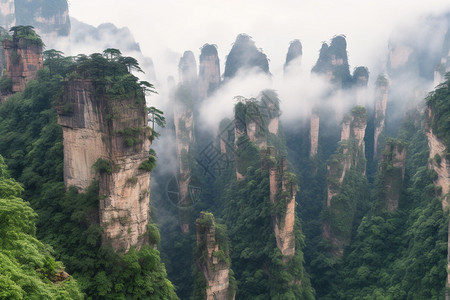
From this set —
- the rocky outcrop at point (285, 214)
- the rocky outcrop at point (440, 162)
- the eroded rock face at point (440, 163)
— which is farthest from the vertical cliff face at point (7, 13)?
the eroded rock face at point (440, 163)

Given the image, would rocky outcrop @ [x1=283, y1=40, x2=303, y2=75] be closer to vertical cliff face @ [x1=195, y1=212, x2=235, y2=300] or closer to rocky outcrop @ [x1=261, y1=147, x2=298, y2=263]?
rocky outcrop @ [x1=261, y1=147, x2=298, y2=263]

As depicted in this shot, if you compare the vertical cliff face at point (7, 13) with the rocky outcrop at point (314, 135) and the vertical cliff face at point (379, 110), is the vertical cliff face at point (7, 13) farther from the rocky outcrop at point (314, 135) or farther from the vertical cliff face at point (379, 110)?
the vertical cliff face at point (379, 110)

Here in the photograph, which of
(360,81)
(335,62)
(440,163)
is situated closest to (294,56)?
(335,62)

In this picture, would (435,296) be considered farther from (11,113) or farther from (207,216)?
(11,113)

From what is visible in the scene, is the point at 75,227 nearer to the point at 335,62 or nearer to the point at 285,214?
the point at 285,214

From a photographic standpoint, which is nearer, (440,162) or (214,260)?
(214,260)

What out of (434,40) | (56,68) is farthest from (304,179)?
(434,40)

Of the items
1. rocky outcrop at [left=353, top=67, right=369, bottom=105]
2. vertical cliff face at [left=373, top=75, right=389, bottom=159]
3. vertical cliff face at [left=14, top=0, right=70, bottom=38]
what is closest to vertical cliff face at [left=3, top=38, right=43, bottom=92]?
vertical cliff face at [left=14, top=0, right=70, bottom=38]
